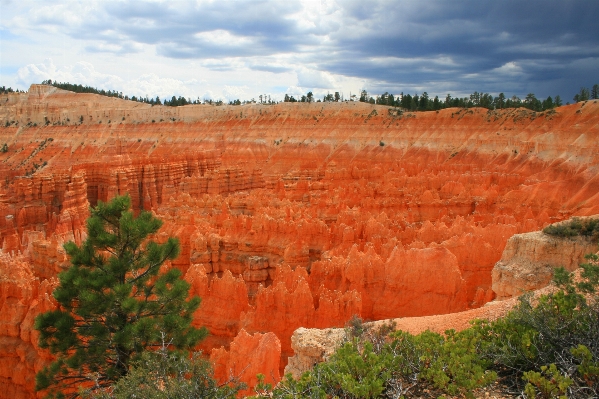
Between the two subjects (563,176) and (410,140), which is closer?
(563,176)

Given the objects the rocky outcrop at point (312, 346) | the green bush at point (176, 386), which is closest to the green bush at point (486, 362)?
the green bush at point (176, 386)

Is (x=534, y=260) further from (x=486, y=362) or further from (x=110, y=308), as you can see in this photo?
(x=110, y=308)

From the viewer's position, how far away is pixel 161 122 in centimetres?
8119

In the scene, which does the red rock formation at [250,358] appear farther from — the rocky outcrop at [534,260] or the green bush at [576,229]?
the green bush at [576,229]

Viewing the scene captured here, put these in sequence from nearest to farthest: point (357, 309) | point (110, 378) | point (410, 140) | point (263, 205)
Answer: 1. point (110, 378)
2. point (357, 309)
3. point (263, 205)
4. point (410, 140)

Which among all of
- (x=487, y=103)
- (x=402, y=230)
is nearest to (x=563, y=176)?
(x=402, y=230)

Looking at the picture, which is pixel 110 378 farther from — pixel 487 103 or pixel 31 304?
pixel 487 103


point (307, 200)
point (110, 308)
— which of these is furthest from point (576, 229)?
point (307, 200)

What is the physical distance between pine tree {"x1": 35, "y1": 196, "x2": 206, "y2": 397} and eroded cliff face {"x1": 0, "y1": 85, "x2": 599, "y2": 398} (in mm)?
2649

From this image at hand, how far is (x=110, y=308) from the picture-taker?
10.7 m

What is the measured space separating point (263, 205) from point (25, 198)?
22.1 metres

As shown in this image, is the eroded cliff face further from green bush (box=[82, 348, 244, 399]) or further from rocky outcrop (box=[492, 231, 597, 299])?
green bush (box=[82, 348, 244, 399])

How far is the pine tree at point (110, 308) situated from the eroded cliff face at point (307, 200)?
2649 millimetres

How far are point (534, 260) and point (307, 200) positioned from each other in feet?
72.9
